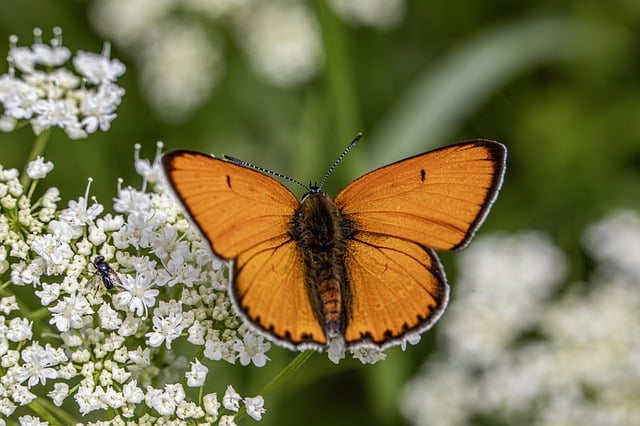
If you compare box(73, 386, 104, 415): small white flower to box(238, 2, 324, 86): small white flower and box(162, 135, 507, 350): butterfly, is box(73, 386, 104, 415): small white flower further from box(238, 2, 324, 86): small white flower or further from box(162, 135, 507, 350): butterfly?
box(238, 2, 324, 86): small white flower

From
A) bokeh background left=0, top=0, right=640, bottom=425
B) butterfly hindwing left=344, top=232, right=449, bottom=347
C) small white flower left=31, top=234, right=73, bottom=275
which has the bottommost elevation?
bokeh background left=0, top=0, right=640, bottom=425

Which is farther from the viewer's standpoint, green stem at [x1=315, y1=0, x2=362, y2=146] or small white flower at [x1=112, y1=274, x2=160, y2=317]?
green stem at [x1=315, y1=0, x2=362, y2=146]

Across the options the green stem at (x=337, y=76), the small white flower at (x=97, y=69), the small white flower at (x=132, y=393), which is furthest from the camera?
the green stem at (x=337, y=76)

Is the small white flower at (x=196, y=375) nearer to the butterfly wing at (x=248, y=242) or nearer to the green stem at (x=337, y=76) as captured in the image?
the butterfly wing at (x=248, y=242)

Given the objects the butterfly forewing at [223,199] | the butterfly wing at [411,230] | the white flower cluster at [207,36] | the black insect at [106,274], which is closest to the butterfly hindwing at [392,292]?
the butterfly wing at [411,230]

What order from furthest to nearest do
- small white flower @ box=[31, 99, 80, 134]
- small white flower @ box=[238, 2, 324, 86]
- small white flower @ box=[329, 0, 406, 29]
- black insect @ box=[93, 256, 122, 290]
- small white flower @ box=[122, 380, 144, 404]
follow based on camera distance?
small white flower @ box=[329, 0, 406, 29]
small white flower @ box=[238, 2, 324, 86]
small white flower @ box=[31, 99, 80, 134]
black insect @ box=[93, 256, 122, 290]
small white flower @ box=[122, 380, 144, 404]

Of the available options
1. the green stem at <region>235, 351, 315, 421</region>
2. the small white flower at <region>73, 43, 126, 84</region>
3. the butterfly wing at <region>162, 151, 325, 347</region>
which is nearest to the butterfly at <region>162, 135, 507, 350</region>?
the butterfly wing at <region>162, 151, 325, 347</region>
